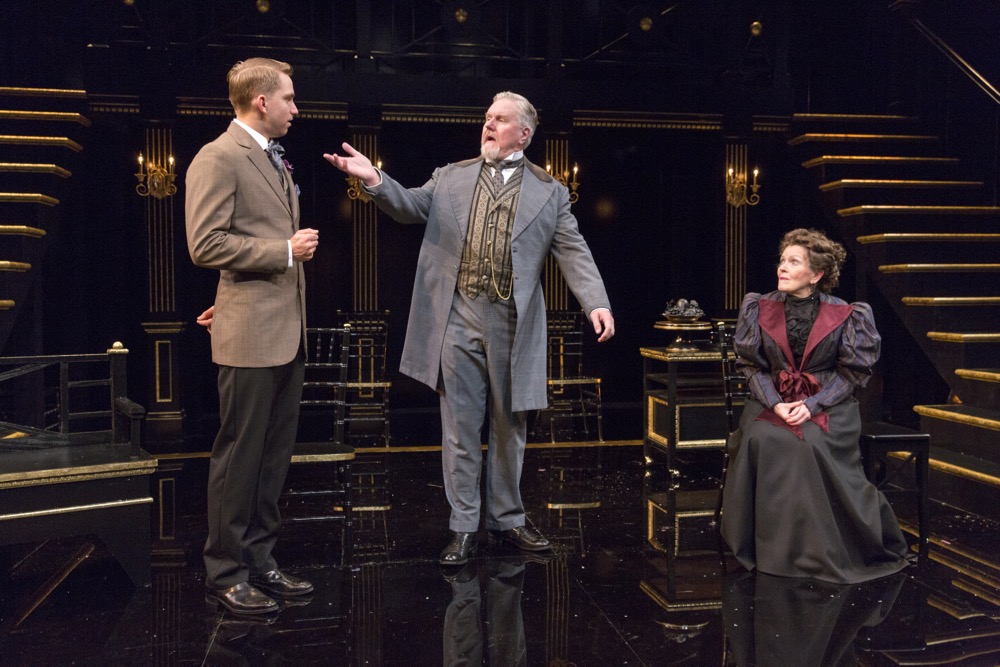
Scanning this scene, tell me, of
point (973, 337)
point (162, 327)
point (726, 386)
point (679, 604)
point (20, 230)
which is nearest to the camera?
point (679, 604)

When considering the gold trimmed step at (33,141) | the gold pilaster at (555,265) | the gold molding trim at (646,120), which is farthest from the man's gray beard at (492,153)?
the gold molding trim at (646,120)

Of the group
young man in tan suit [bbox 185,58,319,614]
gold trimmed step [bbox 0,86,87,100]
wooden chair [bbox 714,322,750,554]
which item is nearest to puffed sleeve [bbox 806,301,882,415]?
wooden chair [bbox 714,322,750,554]

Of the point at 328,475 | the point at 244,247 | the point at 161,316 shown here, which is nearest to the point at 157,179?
the point at 161,316

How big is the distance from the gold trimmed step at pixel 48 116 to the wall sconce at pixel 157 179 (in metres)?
0.49

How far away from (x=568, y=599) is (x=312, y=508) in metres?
1.80

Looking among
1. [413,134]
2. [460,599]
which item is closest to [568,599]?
[460,599]

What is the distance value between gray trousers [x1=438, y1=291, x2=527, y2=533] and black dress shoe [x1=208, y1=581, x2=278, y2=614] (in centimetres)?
82

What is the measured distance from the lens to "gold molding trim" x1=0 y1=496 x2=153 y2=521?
3.04m

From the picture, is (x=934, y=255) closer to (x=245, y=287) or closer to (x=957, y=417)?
(x=957, y=417)

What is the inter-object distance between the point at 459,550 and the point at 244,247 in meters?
1.43

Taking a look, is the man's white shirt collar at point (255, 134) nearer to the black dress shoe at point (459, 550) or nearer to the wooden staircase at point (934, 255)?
the black dress shoe at point (459, 550)

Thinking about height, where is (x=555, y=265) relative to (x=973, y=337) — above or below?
above

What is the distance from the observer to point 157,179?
662 centimetres

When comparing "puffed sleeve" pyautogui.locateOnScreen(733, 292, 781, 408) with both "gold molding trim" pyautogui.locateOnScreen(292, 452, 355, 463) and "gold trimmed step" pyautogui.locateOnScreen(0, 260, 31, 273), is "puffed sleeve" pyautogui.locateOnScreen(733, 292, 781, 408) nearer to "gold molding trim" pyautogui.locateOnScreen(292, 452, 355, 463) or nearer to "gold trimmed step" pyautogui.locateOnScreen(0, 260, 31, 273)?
"gold molding trim" pyautogui.locateOnScreen(292, 452, 355, 463)
